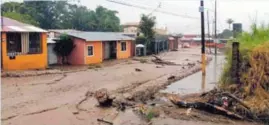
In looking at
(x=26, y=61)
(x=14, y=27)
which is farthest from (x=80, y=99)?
(x=14, y=27)

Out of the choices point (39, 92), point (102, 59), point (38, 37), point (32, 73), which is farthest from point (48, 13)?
point (39, 92)

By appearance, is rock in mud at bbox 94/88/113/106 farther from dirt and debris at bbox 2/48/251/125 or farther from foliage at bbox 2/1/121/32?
foliage at bbox 2/1/121/32

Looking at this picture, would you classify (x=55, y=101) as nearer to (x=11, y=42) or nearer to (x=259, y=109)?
(x=259, y=109)

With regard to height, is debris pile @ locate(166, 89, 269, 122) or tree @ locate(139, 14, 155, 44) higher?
tree @ locate(139, 14, 155, 44)

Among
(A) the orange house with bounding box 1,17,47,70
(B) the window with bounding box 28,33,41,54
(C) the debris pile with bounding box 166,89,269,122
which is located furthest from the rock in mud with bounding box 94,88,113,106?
(B) the window with bounding box 28,33,41,54

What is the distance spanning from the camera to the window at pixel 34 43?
2476cm

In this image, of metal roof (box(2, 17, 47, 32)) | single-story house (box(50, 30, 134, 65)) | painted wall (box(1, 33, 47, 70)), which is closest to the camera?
painted wall (box(1, 33, 47, 70))

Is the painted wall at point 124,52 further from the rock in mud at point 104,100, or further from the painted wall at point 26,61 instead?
the rock in mud at point 104,100

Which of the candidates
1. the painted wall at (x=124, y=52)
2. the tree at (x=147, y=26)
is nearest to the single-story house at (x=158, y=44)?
the tree at (x=147, y=26)

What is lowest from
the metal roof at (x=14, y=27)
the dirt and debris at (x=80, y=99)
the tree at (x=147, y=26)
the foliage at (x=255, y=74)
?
the dirt and debris at (x=80, y=99)

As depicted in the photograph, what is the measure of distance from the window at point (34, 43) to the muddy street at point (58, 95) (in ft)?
12.4

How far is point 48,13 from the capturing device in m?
53.9

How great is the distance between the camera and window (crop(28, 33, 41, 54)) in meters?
24.8

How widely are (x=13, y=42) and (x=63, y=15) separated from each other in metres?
35.4
